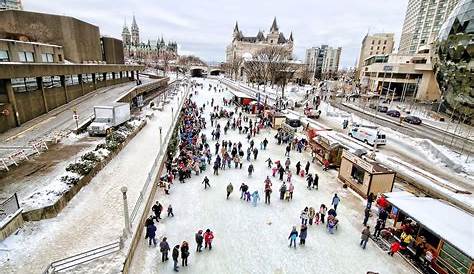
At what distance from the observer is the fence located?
909 cm

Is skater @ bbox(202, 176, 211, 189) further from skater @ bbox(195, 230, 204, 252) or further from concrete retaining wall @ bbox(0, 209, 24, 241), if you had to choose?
concrete retaining wall @ bbox(0, 209, 24, 241)

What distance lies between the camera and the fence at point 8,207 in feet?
29.8

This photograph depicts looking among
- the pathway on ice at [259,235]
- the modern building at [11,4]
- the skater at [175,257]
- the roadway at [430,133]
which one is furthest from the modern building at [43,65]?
the modern building at [11,4]

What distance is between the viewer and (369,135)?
2492 centimetres

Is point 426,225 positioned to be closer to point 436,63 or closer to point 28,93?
point 28,93

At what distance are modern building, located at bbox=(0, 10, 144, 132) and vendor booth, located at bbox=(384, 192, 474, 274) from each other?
24.6 m

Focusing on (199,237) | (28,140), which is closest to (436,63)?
(199,237)

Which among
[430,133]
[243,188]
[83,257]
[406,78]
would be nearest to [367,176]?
[243,188]

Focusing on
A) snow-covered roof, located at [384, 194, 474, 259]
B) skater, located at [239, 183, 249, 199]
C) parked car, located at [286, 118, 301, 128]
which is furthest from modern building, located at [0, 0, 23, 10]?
snow-covered roof, located at [384, 194, 474, 259]

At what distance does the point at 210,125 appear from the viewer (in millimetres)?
31172

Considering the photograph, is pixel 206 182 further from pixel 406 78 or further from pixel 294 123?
pixel 406 78

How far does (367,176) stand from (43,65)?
25738mm

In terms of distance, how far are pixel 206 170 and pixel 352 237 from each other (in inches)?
392

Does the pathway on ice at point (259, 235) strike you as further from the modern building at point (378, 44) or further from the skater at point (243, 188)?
the modern building at point (378, 44)
